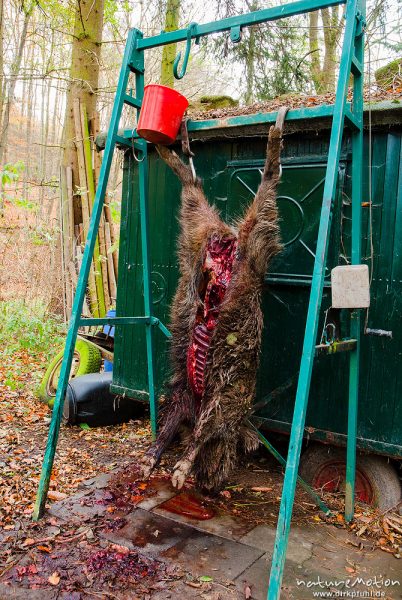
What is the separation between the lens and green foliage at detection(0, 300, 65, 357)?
25.1 ft

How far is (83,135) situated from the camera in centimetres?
789

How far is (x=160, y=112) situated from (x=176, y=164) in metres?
0.40

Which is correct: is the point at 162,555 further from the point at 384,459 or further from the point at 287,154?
the point at 287,154

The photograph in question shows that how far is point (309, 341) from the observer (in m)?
2.41

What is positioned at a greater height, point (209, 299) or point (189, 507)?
point (209, 299)

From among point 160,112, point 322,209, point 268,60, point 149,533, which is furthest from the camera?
point 268,60

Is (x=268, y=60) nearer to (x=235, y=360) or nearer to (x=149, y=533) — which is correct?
(x=235, y=360)

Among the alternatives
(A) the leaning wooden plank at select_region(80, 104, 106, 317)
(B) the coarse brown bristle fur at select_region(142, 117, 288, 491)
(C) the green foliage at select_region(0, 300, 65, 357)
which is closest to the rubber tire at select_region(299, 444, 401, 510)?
(B) the coarse brown bristle fur at select_region(142, 117, 288, 491)

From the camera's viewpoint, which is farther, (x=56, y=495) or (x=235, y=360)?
(x=56, y=495)

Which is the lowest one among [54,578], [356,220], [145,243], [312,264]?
[54,578]

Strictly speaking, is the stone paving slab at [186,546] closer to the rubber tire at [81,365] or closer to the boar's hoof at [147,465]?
the boar's hoof at [147,465]

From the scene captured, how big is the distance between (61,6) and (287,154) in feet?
29.9

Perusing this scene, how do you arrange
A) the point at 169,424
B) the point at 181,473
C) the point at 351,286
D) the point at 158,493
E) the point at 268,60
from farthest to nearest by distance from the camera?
1. the point at 268,60
2. the point at 158,493
3. the point at 169,424
4. the point at 181,473
5. the point at 351,286

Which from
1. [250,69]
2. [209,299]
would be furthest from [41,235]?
[209,299]
